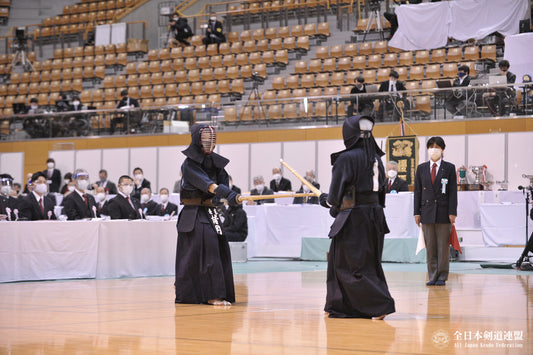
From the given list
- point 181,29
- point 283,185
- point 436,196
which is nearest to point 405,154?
point 283,185

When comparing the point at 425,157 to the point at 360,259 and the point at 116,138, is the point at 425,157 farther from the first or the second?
the point at 360,259

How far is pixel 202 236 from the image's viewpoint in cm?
798

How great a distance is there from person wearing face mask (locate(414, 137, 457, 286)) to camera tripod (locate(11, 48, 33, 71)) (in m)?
23.8

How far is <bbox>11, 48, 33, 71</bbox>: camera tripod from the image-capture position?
30.9 m

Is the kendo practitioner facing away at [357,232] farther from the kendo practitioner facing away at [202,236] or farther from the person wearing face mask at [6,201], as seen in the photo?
the person wearing face mask at [6,201]

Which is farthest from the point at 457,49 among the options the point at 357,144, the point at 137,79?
the point at 357,144

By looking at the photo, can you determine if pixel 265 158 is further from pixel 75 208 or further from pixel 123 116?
pixel 75 208

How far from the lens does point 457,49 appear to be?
885 inches

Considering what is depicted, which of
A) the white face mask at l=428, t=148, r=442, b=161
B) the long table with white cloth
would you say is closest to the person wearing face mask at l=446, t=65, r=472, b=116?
the long table with white cloth

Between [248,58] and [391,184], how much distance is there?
11.8 m

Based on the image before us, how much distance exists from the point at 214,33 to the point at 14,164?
8.34 meters

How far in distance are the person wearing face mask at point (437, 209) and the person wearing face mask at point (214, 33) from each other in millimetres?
17899

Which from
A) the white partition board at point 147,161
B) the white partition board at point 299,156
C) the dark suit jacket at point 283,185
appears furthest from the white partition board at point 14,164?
the dark suit jacket at point 283,185

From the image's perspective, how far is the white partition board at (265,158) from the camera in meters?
21.2
